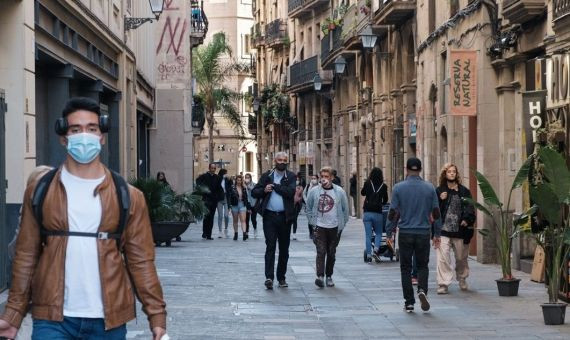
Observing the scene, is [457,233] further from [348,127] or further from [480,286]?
[348,127]

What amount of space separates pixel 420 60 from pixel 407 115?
178 inches

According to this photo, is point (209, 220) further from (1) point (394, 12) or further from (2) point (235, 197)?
(1) point (394, 12)

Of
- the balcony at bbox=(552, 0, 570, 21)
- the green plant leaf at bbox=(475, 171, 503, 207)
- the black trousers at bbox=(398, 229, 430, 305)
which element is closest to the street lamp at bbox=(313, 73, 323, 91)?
the balcony at bbox=(552, 0, 570, 21)

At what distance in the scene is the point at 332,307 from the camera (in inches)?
593

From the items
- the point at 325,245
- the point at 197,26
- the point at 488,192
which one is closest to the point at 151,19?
the point at 325,245

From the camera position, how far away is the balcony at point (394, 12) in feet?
113

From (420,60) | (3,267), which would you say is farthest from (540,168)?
(420,60)

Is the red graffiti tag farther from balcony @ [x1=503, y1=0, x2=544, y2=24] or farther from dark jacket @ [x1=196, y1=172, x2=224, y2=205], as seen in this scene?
balcony @ [x1=503, y1=0, x2=544, y2=24]

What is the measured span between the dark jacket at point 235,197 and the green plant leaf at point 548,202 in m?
18.1

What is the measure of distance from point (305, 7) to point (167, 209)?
35.6 meters

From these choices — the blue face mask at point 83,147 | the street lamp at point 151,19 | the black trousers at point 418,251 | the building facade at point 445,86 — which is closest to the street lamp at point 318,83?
the building facade at point 445,86

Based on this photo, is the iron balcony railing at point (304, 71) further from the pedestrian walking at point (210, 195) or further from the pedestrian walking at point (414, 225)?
the pedestrian walking at point (414, 225)

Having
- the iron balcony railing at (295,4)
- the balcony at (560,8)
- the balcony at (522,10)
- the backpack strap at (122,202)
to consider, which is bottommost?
the backpack strap at (122,202)

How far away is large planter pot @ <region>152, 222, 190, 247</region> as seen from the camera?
87.8 ft
